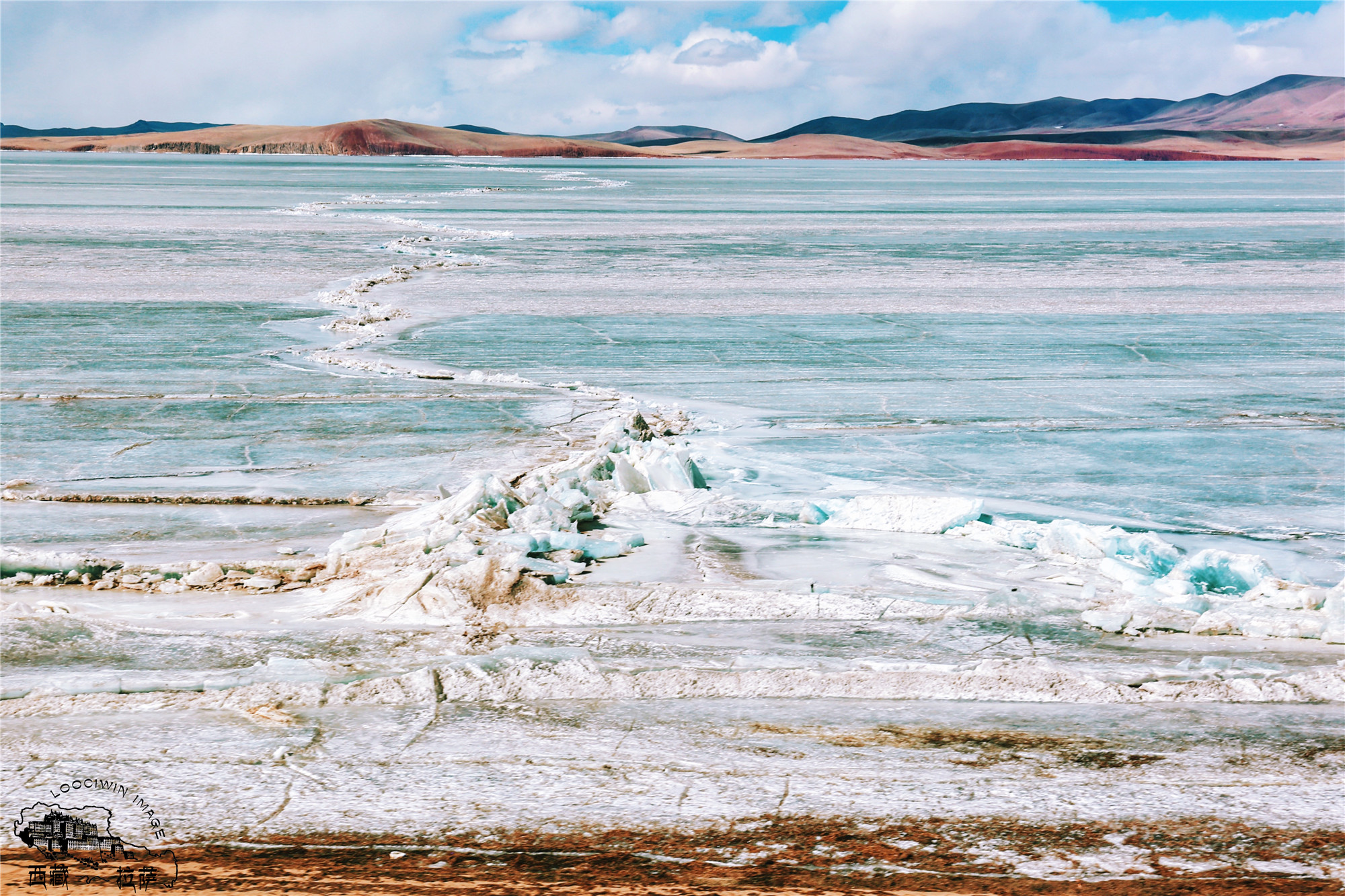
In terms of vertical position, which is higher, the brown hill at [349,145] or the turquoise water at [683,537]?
the brown hill at [349,145]

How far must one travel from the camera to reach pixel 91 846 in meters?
2.91

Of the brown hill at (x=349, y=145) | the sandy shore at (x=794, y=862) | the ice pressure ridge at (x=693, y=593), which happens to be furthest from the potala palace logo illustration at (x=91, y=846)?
the brown hill at (x=349, y=145)

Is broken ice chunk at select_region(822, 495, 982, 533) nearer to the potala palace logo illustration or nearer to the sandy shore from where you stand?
the sandy shore

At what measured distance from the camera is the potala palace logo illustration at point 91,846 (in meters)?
2.74

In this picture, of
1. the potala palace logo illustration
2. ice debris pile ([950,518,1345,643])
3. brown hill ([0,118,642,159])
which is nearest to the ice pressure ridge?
ice debris pile ([950,518,1345,643])

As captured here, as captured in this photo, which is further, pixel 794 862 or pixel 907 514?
pixel 907 514

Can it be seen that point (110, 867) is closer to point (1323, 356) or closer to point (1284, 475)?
point (1284, 475)

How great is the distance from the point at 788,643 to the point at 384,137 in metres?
197

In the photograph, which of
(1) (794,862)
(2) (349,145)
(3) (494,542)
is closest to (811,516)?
(3) (494,542)

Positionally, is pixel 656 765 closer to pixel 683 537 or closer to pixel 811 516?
pixel 683 537

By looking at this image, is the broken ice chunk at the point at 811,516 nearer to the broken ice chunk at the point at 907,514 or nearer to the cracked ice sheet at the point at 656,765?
the broken ice chunk at the point at 907,514

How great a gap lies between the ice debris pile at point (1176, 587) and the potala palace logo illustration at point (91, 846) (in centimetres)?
328

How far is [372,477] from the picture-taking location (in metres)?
6.54

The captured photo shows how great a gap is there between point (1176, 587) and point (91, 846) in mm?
3923
